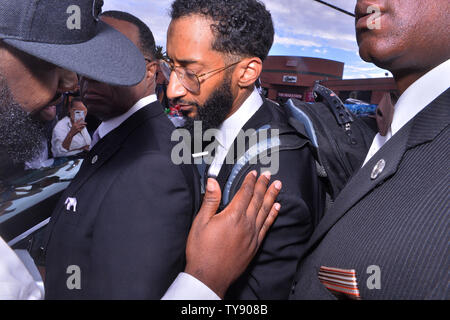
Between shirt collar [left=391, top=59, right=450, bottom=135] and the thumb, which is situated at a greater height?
shirt collar [left=391, top=59, right=450, bottom=135]

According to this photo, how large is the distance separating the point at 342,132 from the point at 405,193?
822 millimetres

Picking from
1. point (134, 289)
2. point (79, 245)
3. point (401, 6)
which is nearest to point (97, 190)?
point (79, 245)

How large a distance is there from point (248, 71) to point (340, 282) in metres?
1.55

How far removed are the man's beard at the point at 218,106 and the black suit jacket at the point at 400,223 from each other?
112 cm

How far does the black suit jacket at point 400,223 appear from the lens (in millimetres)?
801

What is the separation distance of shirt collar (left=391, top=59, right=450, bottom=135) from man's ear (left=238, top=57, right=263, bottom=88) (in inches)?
43.1

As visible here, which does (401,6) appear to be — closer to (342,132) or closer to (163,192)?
(342,132)

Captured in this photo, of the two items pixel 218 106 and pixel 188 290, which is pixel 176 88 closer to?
pixel 218 106

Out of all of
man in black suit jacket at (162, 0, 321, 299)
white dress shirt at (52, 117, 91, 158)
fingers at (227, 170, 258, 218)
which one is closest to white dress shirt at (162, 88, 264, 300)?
man in black suit jacket at (162, 0, 321, 299)

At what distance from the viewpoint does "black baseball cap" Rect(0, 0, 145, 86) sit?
3.52 feet

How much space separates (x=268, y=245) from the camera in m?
1.47

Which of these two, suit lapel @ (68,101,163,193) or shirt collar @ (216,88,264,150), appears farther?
shirt collar @ (216,88,264,150)

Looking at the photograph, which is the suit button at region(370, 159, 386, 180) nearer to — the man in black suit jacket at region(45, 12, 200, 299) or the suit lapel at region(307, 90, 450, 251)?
the suit lapel at region(307, 90, 450, 251)
